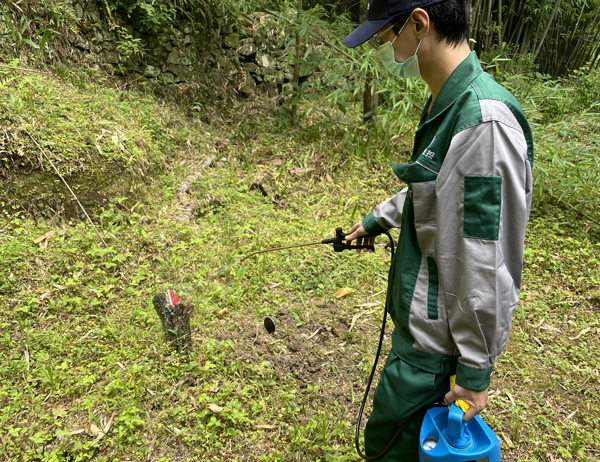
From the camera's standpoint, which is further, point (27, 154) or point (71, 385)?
point (27, 154)

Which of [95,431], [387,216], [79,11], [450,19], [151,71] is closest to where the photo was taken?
[450,19]

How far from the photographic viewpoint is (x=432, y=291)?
1.25 m

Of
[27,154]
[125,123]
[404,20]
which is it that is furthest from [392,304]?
[125,123]

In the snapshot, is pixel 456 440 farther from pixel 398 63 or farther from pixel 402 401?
pixel 398 63

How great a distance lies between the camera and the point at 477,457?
1146mm

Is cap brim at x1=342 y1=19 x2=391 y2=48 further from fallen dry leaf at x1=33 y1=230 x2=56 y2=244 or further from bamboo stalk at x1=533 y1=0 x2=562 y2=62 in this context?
bamboo stalk at x1=533 y1=0 x2=562 y2=62

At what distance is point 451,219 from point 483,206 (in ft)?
0.31

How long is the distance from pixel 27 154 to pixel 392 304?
10.1 ft

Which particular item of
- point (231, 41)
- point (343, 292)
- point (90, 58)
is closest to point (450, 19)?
point (343, 292)

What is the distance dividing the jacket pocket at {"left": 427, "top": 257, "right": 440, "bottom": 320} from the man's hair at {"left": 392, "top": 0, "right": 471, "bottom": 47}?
2.19 feet

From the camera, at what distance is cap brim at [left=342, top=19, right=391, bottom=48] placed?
1282 millimetres

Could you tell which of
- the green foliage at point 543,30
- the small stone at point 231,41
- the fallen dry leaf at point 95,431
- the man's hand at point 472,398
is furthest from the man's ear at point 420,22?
the green foliage at point 543,30

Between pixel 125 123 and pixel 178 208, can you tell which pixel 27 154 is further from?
A: pixel 178 208

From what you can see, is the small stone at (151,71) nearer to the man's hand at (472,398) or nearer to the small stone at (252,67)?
the small stone at (252,67)
